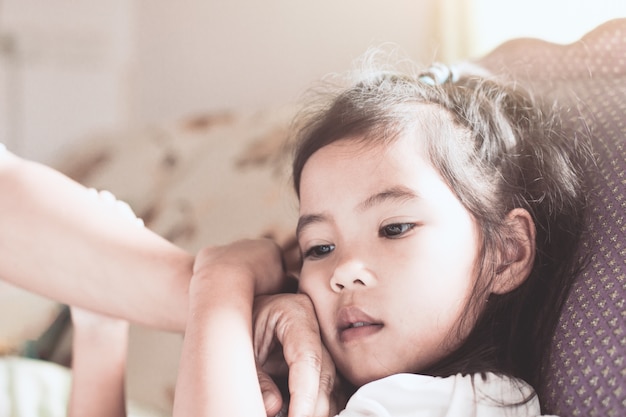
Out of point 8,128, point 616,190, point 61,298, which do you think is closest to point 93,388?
point 61,298

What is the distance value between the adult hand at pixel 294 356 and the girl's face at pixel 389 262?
29mm

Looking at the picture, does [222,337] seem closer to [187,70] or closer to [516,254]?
[516,254]

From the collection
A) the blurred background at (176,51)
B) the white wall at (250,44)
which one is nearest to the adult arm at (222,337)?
the blurred background at (176,51)

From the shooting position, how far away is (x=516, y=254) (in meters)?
0.89

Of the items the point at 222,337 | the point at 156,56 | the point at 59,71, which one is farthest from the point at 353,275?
the point at 59,71

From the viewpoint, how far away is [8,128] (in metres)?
3.18

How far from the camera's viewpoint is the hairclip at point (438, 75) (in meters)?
1.06

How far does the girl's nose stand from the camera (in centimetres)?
81

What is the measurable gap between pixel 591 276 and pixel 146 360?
2.99 feet

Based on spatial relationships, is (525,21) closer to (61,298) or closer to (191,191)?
(191,191)

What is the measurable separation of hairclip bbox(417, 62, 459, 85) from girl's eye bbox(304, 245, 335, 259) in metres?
0.29

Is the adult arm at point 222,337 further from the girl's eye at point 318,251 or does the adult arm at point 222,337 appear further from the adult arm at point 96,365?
the adult arm at point 96,365

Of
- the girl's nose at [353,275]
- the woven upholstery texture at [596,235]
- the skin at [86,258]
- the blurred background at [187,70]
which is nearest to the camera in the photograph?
the woven upholstery texture at [596,235]

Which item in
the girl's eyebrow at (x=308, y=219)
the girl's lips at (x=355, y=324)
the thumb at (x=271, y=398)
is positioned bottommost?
the thumb at (x=271, y=398)
